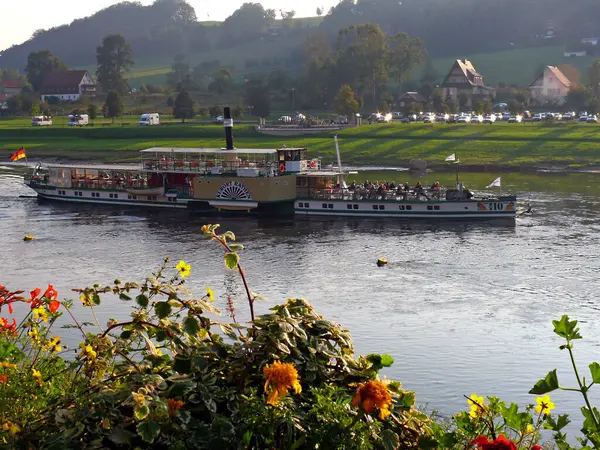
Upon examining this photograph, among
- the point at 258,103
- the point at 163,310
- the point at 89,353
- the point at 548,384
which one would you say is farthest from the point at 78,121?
the point at 548,384

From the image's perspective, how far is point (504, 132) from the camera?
12862cm

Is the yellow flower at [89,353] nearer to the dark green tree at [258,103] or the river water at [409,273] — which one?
the river water at [409,273]

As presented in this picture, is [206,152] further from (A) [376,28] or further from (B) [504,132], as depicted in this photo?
(A) [376,28]

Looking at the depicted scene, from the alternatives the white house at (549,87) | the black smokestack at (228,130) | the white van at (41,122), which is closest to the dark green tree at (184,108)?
the white van at (41,122)

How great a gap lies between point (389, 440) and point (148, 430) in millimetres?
2680

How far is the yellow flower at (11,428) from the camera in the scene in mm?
10531

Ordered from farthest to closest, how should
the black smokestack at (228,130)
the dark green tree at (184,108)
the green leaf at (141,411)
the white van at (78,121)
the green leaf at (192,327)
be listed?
1. the dark green tree at (184,108)
2. the white van at (78,121)
3. the black smokestack at (228,130)
4. the green leaf at (192,327)
5. the green leaf at (141,411)

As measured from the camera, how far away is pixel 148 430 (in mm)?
9750

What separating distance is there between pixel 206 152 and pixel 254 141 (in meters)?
51.6

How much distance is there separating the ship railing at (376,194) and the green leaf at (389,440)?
61.7 metres

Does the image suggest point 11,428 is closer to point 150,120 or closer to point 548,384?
point 548,384

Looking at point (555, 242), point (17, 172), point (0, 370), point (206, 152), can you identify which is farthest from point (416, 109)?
point (0, 370)

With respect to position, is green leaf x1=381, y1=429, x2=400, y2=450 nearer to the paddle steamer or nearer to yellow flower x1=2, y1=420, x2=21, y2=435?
yellow flower x1=2, y1=420, x2=21, y2=435

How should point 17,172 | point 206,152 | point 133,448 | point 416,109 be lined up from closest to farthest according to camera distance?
point 133,448
point 206,152
point 17,172
point 416,109
